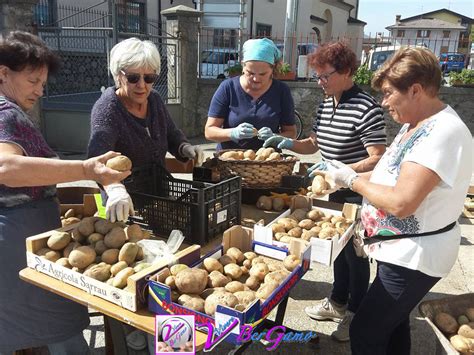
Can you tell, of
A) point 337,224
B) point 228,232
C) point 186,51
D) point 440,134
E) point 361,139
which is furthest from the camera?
point 186,51

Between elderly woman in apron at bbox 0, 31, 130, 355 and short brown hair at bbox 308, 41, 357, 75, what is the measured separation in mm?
1385

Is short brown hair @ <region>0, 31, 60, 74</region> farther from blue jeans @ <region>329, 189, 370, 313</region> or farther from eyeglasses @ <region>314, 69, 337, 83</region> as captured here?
blue jeans @ <region>329, 189, 370, 313</region>

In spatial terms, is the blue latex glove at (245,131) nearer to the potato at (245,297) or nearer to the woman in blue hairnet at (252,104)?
the woman in blue hairnet at (252,104)

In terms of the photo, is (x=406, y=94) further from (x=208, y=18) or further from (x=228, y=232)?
(x=208, y=18)

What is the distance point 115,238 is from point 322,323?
1822 millimetres

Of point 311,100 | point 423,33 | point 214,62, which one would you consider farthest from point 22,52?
point 423,33

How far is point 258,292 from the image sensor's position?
61.2 inches

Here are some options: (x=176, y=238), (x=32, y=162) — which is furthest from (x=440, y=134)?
(x=32, y=162)

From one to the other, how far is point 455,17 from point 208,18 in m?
43.2

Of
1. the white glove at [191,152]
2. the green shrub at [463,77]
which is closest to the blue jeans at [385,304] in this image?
the white glove at [191,152]

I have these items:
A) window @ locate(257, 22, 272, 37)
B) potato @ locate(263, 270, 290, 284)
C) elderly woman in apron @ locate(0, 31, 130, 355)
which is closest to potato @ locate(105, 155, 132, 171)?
elderly woman in apron @ locate(0, 31, 130, 355)

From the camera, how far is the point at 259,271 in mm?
1673

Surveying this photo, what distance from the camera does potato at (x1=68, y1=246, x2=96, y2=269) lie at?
1605 mm

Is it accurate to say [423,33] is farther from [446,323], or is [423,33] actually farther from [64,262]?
[64,262]
